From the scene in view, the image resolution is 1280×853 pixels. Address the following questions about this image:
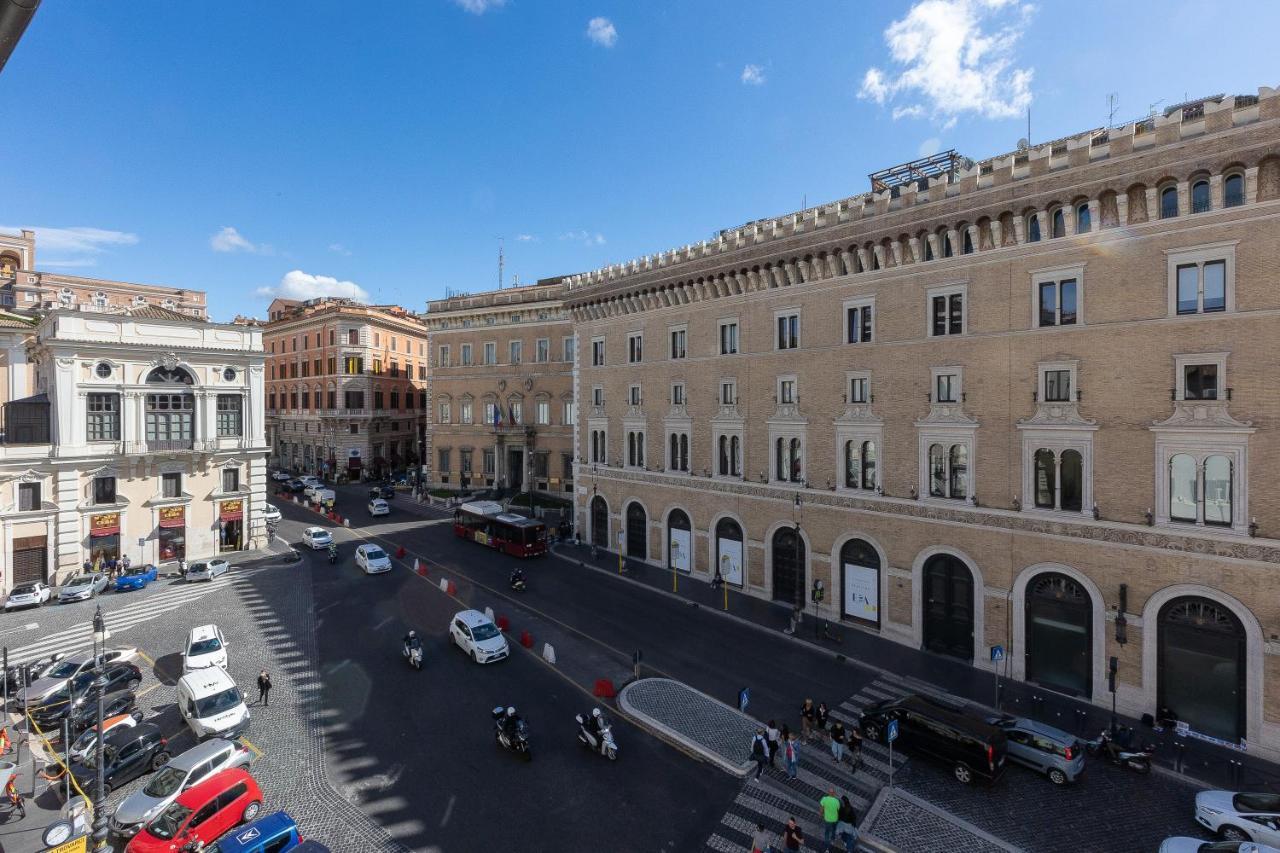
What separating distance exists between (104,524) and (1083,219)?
50.6m

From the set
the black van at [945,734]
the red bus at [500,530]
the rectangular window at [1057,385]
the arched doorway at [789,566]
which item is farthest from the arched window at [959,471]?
the red bus at [500,530]

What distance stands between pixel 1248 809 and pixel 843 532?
49.4ft

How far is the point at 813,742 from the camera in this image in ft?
61.0

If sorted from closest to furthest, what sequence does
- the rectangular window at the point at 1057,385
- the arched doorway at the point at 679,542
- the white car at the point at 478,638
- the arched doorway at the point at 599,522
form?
the rectangular window at the point at 1057,385, the white car at the point at 478,638, the arched doorway at the point at 679,542, the arched doorway at the point at 599,522

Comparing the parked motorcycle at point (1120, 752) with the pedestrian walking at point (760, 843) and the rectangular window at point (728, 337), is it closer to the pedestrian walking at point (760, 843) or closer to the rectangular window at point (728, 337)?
the pedestrian walking at point (760, 843)

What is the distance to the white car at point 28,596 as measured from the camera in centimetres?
3003

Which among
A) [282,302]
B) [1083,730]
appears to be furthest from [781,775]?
[282,302]

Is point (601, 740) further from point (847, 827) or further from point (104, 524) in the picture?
point (104, 524)

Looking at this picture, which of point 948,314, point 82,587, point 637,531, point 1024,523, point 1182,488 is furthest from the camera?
point 637,531

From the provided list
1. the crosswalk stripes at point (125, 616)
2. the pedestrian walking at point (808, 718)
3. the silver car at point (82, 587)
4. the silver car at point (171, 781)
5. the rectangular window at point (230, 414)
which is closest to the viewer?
the silver car at point (171, 781)

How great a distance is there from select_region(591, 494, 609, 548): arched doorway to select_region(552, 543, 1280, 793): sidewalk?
22.1ft

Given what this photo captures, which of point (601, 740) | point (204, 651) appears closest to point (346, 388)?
point (204, 651)

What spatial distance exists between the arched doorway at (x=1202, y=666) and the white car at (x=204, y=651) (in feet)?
109

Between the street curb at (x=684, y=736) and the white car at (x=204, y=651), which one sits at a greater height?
the white car at (x=204, y=651)
